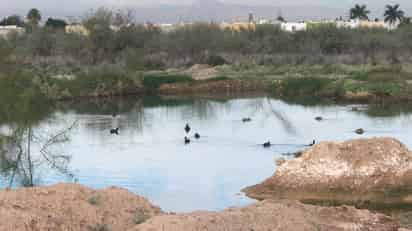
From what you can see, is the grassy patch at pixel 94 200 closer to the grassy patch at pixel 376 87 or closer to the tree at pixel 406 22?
the grassy patch at pixel 376 87

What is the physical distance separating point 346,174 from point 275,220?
8.71 m

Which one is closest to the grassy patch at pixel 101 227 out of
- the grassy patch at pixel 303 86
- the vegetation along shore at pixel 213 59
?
the vegetation along shore at pixel 213 59

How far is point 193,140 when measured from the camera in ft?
118

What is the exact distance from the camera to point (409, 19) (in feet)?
479

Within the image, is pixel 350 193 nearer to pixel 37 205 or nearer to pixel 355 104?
pixel 37 205

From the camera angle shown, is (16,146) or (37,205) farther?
(16,146)

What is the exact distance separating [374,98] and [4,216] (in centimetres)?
4467

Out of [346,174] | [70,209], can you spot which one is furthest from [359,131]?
[70,209]

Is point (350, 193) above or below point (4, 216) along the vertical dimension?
below

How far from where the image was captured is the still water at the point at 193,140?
25141mm

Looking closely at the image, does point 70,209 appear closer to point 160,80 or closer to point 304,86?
point 304,86

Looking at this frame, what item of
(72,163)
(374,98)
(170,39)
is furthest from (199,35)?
(72,163)

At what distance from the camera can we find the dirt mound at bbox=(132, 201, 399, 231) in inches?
537

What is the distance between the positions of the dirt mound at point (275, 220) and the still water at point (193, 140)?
544 centimetres
